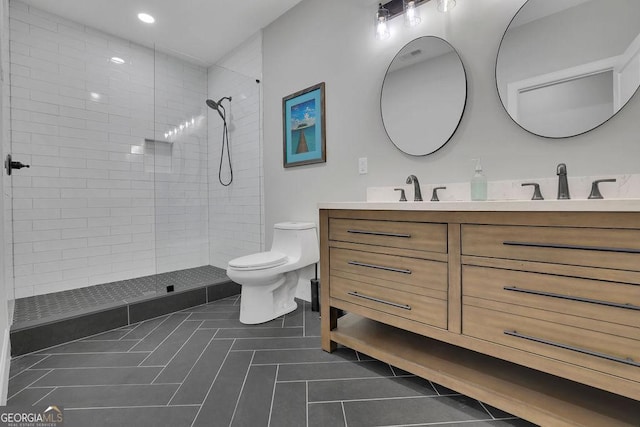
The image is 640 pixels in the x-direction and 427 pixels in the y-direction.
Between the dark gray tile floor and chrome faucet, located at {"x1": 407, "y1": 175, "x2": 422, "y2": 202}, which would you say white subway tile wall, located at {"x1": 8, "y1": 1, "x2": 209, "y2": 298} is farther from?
chrome faucet, located at {"x1": 407, "y1": 175, "x2": 422, "y2": 202}

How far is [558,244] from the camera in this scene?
1002 mm

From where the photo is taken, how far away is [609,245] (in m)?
0.92

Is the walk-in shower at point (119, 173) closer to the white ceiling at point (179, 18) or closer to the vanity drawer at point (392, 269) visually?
the white ceiling at point (179, 18)

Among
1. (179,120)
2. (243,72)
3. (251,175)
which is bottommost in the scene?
(251,175)

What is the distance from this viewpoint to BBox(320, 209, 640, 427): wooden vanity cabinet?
92cm

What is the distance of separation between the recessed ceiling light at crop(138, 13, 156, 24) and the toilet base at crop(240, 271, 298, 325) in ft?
8.63

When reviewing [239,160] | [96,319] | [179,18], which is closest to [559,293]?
[96,319]

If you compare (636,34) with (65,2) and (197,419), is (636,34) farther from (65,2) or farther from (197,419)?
(65,2)

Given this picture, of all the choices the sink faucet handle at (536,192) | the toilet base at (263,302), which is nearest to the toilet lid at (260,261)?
the toilet base at (263,302)

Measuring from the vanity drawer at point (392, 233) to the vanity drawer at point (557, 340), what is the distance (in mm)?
295

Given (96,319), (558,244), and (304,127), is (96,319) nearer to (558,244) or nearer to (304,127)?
(304,127)

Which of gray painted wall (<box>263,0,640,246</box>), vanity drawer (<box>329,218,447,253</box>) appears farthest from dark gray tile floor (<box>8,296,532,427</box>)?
gray painted wall (<box>263,0,640,246</box>)

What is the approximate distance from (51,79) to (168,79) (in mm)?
957

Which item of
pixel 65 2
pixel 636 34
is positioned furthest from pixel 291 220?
pixel 65 2
